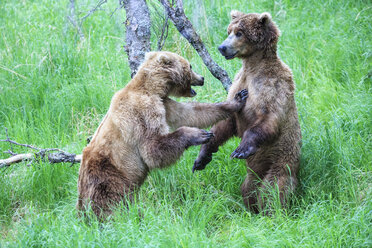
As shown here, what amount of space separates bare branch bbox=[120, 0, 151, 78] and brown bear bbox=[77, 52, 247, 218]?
977mm

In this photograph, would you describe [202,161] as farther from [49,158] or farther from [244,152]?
[49,158]

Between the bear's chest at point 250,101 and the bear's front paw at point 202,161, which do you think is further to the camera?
the bear's front paw at point 202,161

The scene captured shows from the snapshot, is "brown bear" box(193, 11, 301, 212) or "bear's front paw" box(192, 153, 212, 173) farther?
"bear's front paw" box(192, 153, 212, 173)

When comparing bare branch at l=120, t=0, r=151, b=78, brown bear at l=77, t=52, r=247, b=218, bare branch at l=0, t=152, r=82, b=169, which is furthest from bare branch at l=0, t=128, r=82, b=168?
bare branch at l=120, t=0, r=151, b=78

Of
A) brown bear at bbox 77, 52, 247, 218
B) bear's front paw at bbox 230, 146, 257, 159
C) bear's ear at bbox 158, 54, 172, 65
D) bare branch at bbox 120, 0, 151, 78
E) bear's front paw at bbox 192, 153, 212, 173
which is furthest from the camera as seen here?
bare branch at bbox 120, 0, 151, 78

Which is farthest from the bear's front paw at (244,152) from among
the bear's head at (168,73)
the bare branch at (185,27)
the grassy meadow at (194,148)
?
the bare branch at (185,27)

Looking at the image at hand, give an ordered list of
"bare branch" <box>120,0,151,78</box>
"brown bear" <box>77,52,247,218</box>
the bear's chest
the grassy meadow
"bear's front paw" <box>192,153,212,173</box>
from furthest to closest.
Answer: "bare branch" <box>120,0,151,78</box>, "bear's front paw" <box>192,153,212,173</box>, the bear's chest, "brown bear" <box>77,52,247,218</box>, the grassy meadow

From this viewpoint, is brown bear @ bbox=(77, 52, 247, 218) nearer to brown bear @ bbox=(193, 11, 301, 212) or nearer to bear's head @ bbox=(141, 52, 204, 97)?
bear's head @ bbox=(141, 52, 204, 97)

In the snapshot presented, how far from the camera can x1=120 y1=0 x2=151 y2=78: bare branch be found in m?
6.00

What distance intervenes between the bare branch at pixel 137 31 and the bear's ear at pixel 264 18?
5.25 feet

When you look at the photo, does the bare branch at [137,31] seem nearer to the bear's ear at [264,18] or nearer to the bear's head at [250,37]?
the bear's head at [250,37]

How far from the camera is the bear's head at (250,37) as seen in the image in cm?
514

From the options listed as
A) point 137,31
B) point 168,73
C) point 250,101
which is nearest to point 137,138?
point 168,73

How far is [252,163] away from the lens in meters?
5.51
